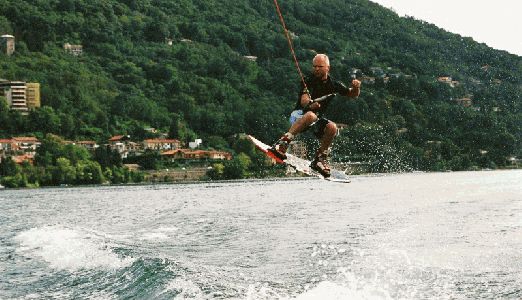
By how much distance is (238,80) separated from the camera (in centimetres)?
19588

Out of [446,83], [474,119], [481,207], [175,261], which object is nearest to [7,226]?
[175,261]

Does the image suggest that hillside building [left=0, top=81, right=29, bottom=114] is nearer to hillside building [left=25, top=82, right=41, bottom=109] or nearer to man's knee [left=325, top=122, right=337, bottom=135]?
hillside building [left=25, top=82, right=41, bottom=109]

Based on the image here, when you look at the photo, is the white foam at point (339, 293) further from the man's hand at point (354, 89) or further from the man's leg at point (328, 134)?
the man's hand at point (354, 89)

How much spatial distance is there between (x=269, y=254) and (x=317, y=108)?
17700 mm

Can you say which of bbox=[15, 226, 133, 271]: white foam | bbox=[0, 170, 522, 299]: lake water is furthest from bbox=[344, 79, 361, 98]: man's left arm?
bbox=[15, 226, 133, 271]: white foam

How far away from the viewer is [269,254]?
32.4 metres

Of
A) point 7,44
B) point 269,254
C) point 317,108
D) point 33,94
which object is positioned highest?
point 7,44

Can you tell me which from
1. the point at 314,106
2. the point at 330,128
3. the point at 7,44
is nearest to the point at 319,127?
the point at 330,128

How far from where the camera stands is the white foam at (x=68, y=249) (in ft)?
98.4

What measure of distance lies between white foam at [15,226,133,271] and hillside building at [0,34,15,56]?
160537 millimetres

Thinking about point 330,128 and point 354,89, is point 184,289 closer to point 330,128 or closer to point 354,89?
point 330,128

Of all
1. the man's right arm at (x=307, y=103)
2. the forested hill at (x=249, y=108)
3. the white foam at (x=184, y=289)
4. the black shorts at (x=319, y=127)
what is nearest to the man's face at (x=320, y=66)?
the man's right arm at (x=307, y=103)

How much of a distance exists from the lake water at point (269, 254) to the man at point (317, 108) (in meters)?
7.84

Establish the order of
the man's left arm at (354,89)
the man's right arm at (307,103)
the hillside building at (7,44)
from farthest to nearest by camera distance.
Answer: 1. the hillside building at (7,44)
2. the man's right arm at (307,103)
3. the man's left arm at (354,89)
